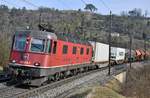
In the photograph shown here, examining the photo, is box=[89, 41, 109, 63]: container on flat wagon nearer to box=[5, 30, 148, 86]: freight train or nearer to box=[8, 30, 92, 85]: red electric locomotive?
box=[5, 30, 148, 86]: freight train

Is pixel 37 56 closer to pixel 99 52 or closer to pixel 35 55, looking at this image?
pixel 35 55

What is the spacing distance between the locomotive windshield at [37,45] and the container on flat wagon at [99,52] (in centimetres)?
1884

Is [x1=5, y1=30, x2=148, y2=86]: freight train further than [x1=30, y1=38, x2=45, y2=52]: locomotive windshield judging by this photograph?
No

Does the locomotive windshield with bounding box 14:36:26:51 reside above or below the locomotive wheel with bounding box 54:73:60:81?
above

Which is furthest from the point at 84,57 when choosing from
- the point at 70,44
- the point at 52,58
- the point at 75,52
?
the point at 52,58

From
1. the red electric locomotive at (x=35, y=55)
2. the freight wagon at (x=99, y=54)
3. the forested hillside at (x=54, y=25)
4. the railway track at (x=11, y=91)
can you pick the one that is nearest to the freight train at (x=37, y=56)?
the red electric locomotive at (x=35, y=55)

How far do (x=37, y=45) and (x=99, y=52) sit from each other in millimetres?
22961

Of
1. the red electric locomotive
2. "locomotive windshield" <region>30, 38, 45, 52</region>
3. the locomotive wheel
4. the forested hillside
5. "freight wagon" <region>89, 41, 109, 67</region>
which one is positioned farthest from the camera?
"freight wagon" <region>89, 41, 109, 67</region>

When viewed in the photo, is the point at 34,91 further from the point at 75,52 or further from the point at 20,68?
the point at 75,52

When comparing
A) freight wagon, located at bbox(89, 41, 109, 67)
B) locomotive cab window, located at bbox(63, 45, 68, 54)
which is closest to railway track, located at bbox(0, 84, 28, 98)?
locomotive cab window, located at bbox(63, 45, 68, 54)

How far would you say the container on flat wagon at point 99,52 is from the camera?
4124cm

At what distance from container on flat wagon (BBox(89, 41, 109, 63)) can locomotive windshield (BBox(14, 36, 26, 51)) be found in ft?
62.0

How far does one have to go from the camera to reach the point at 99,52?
44281 mm

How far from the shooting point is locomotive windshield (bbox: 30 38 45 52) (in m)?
21.8
